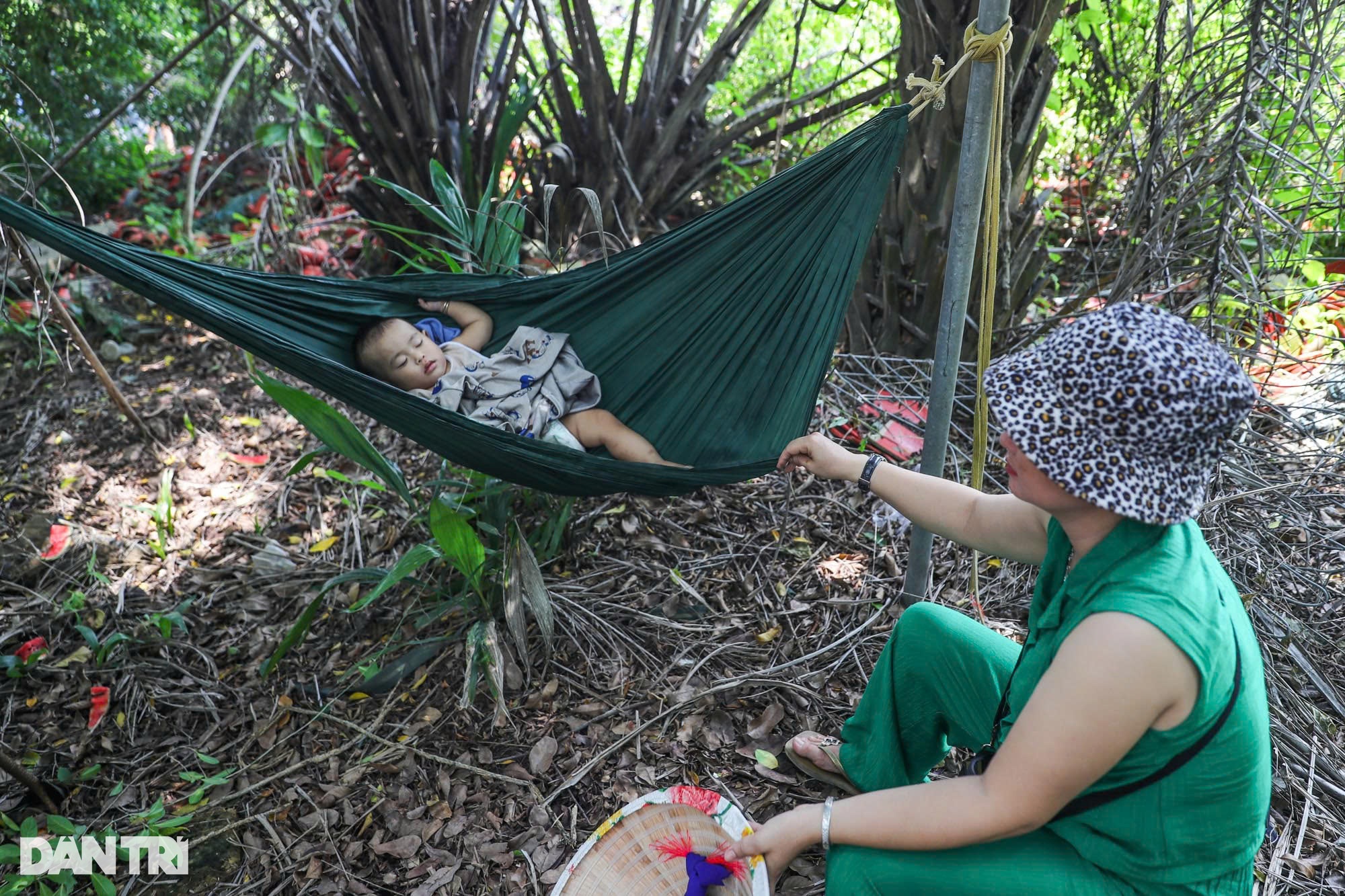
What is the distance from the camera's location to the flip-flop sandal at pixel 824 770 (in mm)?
1396

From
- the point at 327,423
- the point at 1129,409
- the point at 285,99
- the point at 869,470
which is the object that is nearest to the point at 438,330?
the point at 327,423

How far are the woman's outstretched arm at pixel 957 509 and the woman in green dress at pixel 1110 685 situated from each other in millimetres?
69

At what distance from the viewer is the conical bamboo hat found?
1134mm

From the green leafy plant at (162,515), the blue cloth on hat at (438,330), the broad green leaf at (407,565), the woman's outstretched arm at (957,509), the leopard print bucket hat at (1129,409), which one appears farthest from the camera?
the green leafy plant at (162,515)

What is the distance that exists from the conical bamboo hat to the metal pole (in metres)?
0.64

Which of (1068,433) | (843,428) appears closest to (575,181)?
(843,428)

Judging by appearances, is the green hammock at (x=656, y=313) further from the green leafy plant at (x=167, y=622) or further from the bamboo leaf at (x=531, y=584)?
the green leafy plant at (x=167, y=622)

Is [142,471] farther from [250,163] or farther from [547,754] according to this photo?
[250,163]

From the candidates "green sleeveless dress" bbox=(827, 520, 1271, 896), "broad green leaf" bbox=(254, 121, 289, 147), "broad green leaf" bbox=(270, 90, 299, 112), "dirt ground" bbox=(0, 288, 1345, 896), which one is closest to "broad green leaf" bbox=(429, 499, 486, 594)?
"dirt ground" bbox=(0, 288, 1345, 896)

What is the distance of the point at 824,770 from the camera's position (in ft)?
4.62

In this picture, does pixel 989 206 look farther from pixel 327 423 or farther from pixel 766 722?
pixel 327 423

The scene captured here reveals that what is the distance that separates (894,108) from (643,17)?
3.78 m

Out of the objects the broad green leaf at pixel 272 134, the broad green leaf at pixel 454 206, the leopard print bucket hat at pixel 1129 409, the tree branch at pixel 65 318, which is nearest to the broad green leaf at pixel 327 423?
the broad green leaf at pixel 454 206

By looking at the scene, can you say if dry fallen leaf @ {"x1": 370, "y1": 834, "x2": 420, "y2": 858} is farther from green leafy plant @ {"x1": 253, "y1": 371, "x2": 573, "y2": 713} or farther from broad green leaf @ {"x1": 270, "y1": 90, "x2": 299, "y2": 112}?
broad green leaf @ {"x1": 270, "y1": 90, "x2": 299, "y2": 112}
